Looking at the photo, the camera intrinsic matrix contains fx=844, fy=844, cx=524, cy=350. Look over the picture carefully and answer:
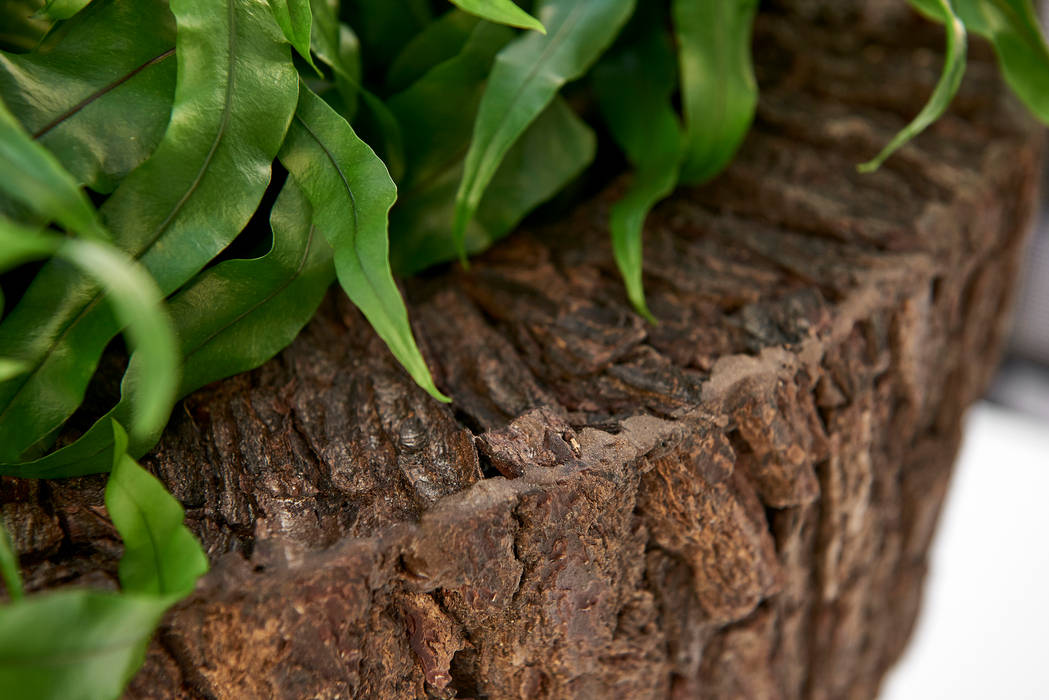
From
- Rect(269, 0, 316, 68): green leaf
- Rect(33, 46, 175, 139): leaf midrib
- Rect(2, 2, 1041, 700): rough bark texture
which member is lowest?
Rect(2, 2, 1041, 700): rough bark texture

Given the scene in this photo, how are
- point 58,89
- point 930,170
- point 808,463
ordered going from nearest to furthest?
point 58,89, point 808,463, point 930,170

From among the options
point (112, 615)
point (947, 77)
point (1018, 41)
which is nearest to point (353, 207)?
point (112, 615)

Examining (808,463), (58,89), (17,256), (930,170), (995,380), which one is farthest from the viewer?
(995,380)

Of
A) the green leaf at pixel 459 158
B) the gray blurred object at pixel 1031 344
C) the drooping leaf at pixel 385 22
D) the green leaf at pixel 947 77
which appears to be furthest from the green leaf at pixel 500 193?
the gray blurred object at pixel 1031 344

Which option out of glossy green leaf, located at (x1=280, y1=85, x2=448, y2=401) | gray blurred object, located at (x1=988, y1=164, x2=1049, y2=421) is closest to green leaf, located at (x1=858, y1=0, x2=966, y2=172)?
glossy green leaf, located at (x1=280, y1=85, x2=448, y2=401)

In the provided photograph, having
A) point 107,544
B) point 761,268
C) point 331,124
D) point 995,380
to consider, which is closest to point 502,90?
point 331,124

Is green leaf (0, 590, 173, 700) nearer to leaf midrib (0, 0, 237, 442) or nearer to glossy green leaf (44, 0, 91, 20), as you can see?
leaf midrib (0, 0, 237, 442)

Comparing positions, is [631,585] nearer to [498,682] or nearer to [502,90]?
[498,682]
